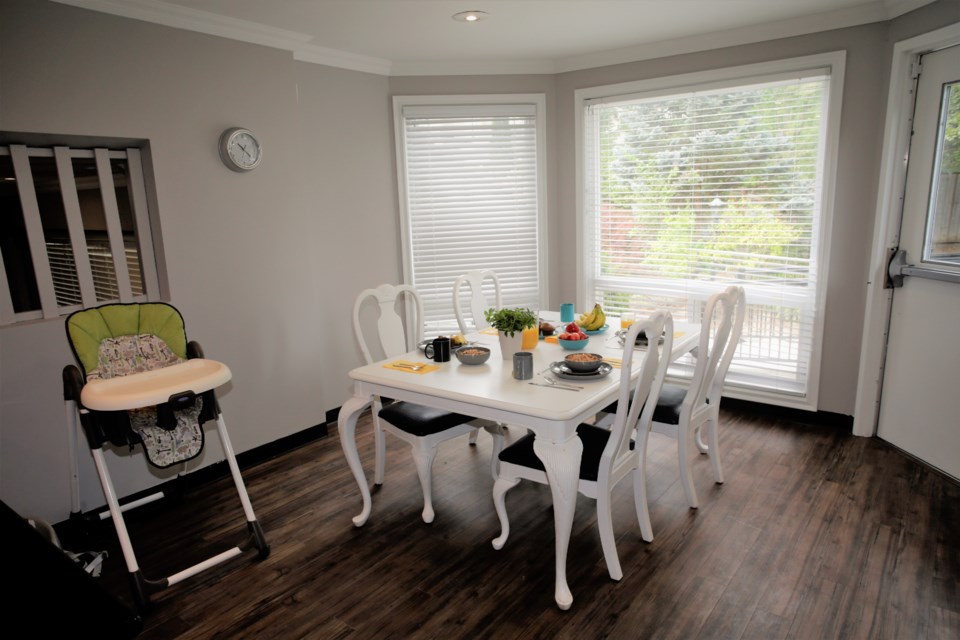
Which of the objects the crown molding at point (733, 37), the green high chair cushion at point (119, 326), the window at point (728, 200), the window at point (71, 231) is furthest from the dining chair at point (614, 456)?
the crown molding at point (733, 37)

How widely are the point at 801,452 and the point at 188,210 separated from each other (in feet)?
12.5

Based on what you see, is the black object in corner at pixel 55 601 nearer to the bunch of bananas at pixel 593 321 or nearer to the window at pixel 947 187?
the bunch of bananas at pixel 593 321

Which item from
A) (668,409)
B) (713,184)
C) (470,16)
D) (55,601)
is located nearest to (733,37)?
(713,184)

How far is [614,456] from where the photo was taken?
2270mm

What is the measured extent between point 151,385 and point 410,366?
1095 millimetres

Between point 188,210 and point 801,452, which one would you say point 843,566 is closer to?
point 801,452

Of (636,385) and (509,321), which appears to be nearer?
(636,385)

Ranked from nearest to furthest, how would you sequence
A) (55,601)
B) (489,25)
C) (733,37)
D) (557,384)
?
(55,601) < (557,384) < (489,25) < (733,37)

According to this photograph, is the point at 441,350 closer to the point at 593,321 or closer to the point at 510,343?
the point at 510,343

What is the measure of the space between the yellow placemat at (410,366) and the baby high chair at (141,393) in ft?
2.40

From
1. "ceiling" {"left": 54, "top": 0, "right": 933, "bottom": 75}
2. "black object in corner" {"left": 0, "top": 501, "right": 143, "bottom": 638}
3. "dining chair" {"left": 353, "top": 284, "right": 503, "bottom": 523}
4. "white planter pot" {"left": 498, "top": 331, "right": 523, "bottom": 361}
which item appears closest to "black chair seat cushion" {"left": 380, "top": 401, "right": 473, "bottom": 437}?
"dining chair" {"left": 353, "top": 284, "right": 503, "bottom": 523}

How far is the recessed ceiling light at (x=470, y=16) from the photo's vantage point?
3.18 meters

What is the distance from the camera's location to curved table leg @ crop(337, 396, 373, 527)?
271 centimetres

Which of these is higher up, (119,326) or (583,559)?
(119,326)
